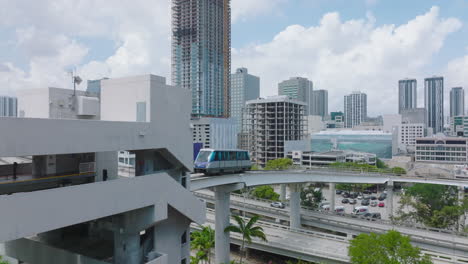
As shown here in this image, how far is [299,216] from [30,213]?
3647 centimetres

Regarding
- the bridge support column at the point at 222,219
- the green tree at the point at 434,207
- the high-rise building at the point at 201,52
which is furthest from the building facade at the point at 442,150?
the bridge support column at the point at 222,219

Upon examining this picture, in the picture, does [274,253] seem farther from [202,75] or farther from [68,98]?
[202,75]

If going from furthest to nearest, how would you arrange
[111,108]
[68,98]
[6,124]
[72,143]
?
[68,98] → [111,108] → [72,143] → [6,124]

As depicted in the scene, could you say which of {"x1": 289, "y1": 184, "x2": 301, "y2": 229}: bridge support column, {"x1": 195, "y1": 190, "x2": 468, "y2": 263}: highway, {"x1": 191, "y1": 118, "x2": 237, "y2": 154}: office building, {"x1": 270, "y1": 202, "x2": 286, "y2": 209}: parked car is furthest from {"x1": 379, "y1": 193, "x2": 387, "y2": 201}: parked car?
{"x1": 191, "y1": 118, "x2": 237, "y2": 154}: office building

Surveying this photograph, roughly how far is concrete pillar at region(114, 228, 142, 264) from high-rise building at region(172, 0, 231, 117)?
332 ft

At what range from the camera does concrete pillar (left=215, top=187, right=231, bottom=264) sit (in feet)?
96.4

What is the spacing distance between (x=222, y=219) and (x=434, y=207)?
35.5 m

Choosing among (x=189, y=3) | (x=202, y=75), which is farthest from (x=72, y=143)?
(x=189, y=3)

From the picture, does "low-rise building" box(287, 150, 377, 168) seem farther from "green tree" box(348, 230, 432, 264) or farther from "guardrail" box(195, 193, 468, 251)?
"green tree" box(348, 230, 432, 264)

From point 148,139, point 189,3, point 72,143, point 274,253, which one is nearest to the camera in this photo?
point 72,143

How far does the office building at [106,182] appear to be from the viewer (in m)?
9.53

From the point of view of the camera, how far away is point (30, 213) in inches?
368

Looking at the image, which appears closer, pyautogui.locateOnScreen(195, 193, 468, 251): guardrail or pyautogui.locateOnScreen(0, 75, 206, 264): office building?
pyautogui.locateOnScreen(0, 75, 206, 264): office building

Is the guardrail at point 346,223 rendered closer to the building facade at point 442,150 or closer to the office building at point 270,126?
the office building at point 270,126
